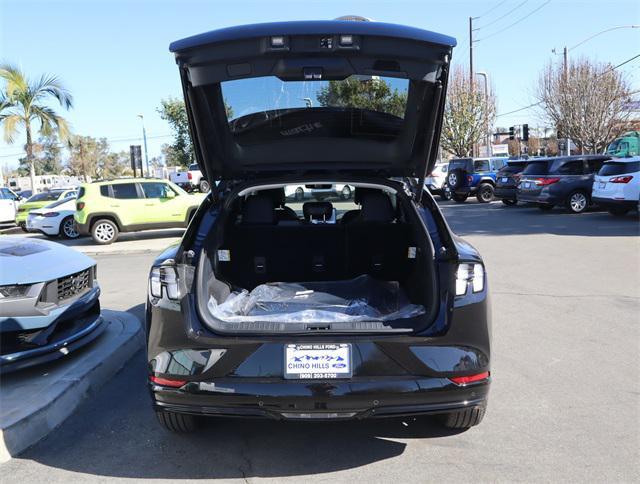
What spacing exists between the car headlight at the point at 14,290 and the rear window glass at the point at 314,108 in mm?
1937

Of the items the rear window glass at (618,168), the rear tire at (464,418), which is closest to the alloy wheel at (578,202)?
the rear window glass at (618,168)

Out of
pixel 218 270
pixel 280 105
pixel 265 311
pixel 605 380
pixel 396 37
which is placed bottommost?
pixel 605 380

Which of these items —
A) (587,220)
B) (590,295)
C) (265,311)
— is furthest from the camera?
(587,220)

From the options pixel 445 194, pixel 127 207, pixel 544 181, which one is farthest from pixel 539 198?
pixel 127 207

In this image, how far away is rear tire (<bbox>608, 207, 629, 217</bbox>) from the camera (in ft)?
48.4

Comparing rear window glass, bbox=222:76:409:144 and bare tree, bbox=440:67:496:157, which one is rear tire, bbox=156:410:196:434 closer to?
rear window glass, bbox=222:76:409:144

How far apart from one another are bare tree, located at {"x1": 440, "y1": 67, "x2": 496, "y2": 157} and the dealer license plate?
3366 centimetres

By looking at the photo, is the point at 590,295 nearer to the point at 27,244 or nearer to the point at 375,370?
the point at 375,370

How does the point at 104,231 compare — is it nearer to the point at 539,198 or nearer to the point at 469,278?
the point at 539,198

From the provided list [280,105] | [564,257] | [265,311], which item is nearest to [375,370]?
[265,311]

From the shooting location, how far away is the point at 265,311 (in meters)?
3.78

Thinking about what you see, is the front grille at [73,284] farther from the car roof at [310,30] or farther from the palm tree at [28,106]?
the palm tree at [28,106]

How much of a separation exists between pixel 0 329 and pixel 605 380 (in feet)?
14.5

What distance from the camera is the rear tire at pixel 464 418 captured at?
129 inches
